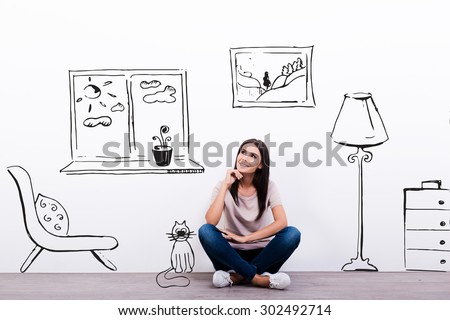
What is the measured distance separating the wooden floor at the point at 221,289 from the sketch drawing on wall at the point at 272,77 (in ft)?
2.94

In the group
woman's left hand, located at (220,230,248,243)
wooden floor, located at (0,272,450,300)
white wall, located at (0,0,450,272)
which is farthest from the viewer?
white wall, located at (0,0,450,272)

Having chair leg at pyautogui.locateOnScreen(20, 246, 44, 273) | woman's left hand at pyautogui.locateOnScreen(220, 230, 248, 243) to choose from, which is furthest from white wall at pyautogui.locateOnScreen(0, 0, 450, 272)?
woman's left hand at pyautogui.locateOnScreen(220, 230, 248, 243)

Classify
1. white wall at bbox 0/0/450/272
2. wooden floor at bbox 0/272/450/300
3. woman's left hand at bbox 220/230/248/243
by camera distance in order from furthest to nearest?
white wall at bbox 0/0/450/272
woman's left hand at bbox 220/230/248/243
wooden floor at bbox 0/272/450/300

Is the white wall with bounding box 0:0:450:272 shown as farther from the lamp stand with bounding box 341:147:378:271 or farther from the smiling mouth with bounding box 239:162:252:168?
the smiling mouth with bounding box 239:162:252:168

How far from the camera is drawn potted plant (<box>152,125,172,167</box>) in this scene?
2.63 metres

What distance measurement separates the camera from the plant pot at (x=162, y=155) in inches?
104

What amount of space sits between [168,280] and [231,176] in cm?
60

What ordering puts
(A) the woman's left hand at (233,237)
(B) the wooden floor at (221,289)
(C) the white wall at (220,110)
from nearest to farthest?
(B) the wooden floor at (221,289)
(A) the woman's left hand at (233,237)
(C) the white wall at (220,110)

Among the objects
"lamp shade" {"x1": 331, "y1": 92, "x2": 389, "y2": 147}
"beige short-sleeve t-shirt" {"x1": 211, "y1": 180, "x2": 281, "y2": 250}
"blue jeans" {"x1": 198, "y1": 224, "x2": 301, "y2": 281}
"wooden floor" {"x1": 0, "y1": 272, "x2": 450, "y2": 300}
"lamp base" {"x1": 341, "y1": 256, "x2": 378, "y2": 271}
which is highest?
"lamp shade" {"x1": 331, "y1": 92, "x2": 389, "y2": 147}

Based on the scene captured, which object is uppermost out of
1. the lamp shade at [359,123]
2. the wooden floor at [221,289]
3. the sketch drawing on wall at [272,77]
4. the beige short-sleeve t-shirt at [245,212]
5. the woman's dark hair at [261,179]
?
the sketch drawing on wall at [272,77]

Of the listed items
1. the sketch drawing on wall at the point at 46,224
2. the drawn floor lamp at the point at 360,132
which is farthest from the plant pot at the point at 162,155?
the drawn floor lamp at the point at 360,132

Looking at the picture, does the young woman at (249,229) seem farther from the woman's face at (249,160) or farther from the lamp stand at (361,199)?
the lamp stand at (361,199)
